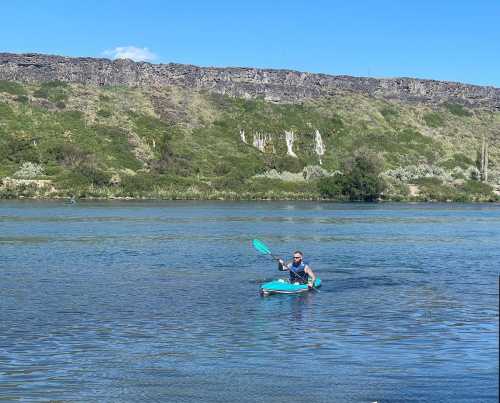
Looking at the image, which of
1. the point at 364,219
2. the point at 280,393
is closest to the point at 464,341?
the point at 280,393

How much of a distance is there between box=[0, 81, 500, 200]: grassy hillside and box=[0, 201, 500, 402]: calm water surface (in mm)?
66509

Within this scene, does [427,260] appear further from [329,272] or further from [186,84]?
[186,84]

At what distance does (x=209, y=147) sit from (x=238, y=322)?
130 meters

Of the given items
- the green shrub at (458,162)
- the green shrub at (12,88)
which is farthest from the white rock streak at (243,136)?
the green shrub at (12,88)

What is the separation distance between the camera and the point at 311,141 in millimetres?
170500

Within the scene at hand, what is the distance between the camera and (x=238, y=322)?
27.8 metres

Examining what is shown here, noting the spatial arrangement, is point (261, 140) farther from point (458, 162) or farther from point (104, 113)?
point (458, 162)

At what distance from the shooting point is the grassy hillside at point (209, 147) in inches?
5044

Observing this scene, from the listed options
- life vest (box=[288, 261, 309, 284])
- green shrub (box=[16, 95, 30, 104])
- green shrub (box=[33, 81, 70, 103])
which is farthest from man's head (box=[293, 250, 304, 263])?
green shrub (box=[33, 81, 70, 103])

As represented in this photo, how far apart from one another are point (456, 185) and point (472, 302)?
115m

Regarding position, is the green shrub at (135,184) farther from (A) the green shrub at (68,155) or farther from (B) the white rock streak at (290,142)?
(B) the white rock streak at (290,142)

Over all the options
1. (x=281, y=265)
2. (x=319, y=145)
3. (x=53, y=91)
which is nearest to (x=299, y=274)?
(x=281, y=265)

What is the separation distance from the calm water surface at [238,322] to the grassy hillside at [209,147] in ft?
218

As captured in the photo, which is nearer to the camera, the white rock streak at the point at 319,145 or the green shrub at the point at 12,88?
the white rock streak at the point at 319,145
